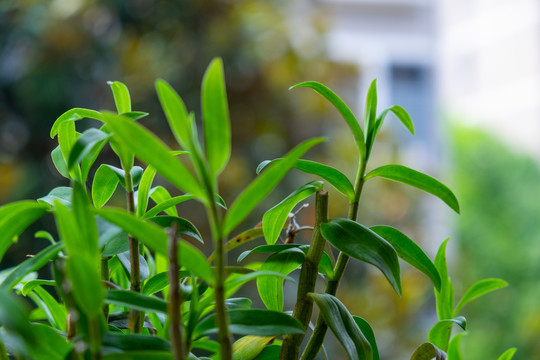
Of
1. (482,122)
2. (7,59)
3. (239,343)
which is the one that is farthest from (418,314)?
(482,122)

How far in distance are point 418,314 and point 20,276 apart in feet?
5.66

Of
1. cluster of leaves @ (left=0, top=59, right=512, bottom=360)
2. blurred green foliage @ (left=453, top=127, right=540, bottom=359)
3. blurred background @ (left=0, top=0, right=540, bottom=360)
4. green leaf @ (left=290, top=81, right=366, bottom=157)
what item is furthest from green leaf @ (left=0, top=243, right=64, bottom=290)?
blurred green foliage @ (left=453, top=127, right=540, bottom=359)

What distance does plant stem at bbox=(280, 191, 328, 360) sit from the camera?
19cm

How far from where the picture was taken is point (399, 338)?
5.34 ft

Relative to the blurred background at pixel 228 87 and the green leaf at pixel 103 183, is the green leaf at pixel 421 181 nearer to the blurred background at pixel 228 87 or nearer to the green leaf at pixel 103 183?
the green leaf at pixel 103 183

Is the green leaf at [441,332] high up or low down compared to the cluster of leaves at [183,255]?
down

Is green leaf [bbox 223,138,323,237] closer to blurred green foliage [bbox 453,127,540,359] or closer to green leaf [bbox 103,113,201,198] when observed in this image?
green leaf [bbox 103,113,201,198]

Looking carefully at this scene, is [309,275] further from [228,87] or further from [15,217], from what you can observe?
[228,87]

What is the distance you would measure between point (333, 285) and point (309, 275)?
0.02m

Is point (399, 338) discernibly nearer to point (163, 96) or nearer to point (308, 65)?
point (308, 65)

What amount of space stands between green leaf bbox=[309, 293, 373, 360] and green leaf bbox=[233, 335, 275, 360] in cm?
4

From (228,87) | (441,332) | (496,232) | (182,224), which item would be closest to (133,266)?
(182,224)

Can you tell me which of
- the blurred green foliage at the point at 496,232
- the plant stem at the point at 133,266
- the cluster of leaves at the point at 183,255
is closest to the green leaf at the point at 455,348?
the cluster of leaves at the point at 183,255

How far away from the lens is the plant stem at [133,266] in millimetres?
198
